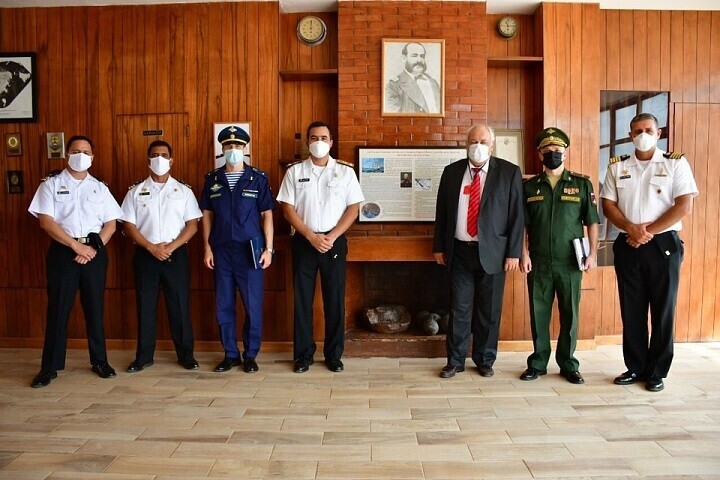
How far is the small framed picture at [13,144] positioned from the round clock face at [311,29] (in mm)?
2622

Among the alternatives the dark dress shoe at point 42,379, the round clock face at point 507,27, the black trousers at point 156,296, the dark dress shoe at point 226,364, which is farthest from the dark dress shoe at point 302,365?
the round clock face at point 507,27

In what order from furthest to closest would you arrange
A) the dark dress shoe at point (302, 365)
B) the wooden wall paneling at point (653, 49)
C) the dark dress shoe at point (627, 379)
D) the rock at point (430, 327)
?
the wooden wall paneling at point (653, 49), the rock at point (430, 327), the dark dress shoe at point (302, 365), the dark dress shoe at point (627, 379)

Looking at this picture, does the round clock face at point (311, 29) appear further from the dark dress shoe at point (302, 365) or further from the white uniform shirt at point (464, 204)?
the dark dress shoe at point (302, 365)

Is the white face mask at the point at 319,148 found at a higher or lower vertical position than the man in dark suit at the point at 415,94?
lower

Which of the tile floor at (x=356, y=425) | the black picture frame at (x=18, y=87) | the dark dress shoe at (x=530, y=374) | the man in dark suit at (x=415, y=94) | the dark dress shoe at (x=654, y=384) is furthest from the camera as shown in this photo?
the black picture frame at (x=18, y=87)

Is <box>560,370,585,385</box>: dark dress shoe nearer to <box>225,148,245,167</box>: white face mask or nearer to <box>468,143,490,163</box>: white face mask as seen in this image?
<box>468,143,490,163</box>: white face mask

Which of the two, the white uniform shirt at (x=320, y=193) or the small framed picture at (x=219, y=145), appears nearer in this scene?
the white uniform shirt at (x=320, y=193)

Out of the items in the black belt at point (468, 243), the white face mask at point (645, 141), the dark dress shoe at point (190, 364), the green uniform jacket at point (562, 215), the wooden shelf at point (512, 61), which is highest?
the wooden shelf at point (512, 61)

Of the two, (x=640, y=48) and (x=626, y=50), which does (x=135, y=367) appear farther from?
(x=640, y=48)

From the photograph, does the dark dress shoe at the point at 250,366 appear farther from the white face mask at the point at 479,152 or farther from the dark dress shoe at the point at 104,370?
the white face mask at the point at 479,152

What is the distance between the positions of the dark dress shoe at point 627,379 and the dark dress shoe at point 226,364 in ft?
8.71

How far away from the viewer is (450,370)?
354 centimetres

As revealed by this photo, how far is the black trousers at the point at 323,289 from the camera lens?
12.3ft

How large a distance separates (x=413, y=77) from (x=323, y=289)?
1931 mm
